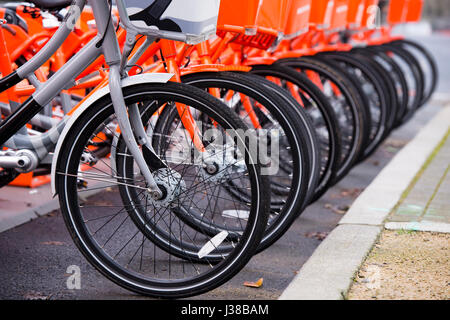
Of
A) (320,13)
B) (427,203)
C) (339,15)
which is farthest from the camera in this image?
(339,15)

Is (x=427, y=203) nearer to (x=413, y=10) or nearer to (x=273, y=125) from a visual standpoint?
(x=273, y=125)

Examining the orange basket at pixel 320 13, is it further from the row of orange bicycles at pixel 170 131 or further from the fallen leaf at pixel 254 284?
the fallen leaf at pixel 254 284

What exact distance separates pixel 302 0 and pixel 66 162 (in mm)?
2066

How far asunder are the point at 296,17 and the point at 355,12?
1.96 m

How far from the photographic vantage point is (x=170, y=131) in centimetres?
378

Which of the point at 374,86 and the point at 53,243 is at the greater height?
the point at 374,86

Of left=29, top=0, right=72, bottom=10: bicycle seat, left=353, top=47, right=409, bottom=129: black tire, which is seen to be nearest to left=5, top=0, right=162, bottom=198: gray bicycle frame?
left=29, top=0, right=72, bottom=10: bicycle seat

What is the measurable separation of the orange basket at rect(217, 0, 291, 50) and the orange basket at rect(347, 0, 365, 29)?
2.26 meters

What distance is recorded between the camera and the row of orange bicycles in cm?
309

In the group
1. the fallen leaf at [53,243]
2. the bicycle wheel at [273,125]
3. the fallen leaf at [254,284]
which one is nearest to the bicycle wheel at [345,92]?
the bicycle wheel at [273,125]

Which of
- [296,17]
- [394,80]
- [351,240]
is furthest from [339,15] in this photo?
[351,240]

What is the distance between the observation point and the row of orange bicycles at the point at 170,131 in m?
3.09

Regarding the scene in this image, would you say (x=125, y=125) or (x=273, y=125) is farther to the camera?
(x=273, y=125)
